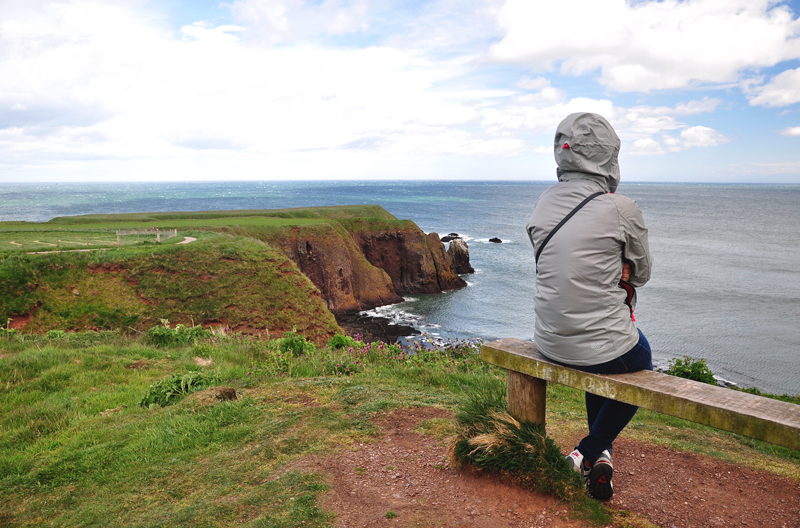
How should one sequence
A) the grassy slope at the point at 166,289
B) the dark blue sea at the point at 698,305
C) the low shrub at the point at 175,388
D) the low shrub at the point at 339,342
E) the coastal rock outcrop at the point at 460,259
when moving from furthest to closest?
the coastal rock outcrop at the point at 460,259 → the dark blue sea at the point at 698,305 → the grassy slope at the point at 166,289 → the low shrub at the point at 339,342 → the low shrub at the point at 175,388

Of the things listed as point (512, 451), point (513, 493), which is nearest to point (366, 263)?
point (512, 451)

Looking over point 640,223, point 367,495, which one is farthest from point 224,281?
point 640,223

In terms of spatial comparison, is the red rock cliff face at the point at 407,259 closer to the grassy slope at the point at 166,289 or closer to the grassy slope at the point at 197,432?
the grassy slope at the point at 166,289

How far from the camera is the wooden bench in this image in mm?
2896

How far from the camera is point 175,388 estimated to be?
6676mm

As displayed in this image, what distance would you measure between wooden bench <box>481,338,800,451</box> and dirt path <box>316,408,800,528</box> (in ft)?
2.49

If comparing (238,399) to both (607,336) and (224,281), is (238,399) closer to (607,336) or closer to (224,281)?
(607,336)

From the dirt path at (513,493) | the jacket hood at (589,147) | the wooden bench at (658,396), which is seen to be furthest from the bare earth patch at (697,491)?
the jacket hood at (589,147)

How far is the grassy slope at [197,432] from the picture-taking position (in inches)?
160

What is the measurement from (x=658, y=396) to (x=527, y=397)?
1.06m

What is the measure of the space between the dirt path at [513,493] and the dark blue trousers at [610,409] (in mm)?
464

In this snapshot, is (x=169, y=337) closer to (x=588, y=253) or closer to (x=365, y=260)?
(x=588, y=253)

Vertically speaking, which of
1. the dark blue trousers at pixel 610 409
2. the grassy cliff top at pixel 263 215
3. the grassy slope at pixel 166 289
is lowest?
the grassy slope at pixel 166 289

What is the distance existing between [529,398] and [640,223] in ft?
5.54
